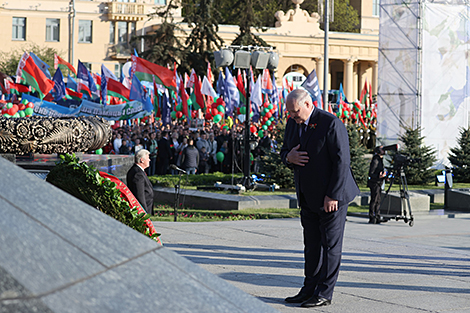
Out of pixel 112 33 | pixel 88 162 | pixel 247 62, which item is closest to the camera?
pixel 88 162

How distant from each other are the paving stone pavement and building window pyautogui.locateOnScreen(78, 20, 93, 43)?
51.5 meters

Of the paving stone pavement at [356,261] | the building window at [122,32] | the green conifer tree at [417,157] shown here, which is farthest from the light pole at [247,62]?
the building window at [122,32]

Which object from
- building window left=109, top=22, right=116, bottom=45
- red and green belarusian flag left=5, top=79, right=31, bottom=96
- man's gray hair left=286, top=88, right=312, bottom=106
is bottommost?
man's gray hair left=286, top=88, right=312, bottom=106

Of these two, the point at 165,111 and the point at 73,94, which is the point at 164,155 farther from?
the point at 73,94

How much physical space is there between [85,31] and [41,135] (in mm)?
50709

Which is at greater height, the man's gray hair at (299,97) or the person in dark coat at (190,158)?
the man's gray hair at (299,97)

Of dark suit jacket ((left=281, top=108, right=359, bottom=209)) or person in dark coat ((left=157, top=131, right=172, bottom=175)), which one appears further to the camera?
person in dark coat ((left=157, top=131, right=172, bottom=175))

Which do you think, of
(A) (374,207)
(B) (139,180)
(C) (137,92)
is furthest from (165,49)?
(B) (139,180)

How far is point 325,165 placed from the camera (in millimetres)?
5453

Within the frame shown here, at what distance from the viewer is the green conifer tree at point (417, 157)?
22.1 metres

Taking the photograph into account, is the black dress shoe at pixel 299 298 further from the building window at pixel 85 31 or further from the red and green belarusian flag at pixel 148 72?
the building window at pixel 85 31

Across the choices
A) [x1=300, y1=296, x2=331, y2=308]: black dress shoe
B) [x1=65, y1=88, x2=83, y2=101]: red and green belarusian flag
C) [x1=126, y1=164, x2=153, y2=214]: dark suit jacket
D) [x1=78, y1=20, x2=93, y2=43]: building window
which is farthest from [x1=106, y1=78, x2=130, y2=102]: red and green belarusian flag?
[x1=78, y1=20, x2=93, y2=43]: building window

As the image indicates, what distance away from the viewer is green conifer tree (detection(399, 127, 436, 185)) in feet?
72.4

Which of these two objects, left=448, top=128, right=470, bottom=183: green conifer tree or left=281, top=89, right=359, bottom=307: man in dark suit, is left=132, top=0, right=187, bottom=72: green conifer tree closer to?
left=448, top=128, right=470, bottom=183: green conifer tree
